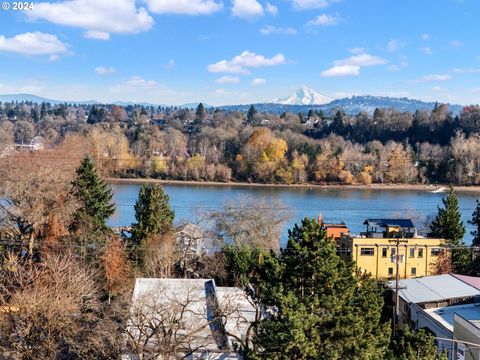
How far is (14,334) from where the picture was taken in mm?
5074

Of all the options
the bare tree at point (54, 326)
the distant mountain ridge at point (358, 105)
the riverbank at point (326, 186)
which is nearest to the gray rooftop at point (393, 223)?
the bare tree at point (54, 326)

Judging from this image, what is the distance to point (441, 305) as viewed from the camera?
6.78 meters

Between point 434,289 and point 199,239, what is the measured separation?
4398 mm

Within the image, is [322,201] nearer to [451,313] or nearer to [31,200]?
[31,200]

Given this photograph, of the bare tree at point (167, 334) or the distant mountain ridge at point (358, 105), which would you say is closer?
the bare tree at point (167, 334)

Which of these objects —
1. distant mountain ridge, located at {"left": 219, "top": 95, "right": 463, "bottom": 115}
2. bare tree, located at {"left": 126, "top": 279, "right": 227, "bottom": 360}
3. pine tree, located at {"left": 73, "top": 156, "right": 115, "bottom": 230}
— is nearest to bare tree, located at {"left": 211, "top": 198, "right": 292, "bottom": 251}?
pine tree, located at {"left": 73, "top": 156, "right": 115, "bottom": 230}

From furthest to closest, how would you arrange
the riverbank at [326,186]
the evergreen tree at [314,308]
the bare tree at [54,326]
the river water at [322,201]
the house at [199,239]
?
the riverbank at [326,186] < the river water at [322,201] < the house at [199,239] < the bare tree at [54,326] < the evergreen tree at [314,308]

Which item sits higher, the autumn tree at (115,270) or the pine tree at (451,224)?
the pine tree at (451,224)

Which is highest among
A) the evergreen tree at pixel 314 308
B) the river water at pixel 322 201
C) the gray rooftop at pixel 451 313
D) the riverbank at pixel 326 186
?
the evergreen tree at pixel 314 308

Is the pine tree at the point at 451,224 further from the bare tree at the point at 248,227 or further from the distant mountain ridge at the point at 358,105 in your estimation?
the distant mountain ridge at the point at 358,105

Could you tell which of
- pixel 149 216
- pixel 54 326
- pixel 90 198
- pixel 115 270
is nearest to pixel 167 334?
pixel 54 326

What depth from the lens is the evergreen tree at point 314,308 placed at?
3.51 metres

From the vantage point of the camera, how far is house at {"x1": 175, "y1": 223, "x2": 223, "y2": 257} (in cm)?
1002

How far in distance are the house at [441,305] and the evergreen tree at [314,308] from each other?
1942 mm
